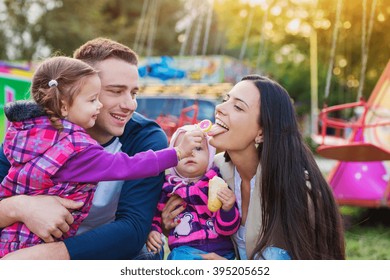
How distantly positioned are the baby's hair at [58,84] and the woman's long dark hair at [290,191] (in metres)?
0.57

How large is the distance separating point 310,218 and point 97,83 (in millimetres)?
768

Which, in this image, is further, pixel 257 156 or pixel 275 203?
pixel 257 156

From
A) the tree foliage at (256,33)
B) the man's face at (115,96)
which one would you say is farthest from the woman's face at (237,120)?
the tree foliage at (256,33)

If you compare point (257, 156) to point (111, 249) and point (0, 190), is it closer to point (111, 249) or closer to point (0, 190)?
point (111, 249)

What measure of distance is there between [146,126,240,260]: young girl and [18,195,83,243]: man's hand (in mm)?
334

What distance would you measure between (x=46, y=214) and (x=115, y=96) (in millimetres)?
447

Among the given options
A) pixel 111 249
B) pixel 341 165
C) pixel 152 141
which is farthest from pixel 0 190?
pixel 341 165

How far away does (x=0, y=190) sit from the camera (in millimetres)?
1695

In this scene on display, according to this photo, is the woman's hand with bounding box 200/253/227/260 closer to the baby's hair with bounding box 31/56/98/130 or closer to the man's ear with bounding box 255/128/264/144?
the man's ear with bounding box 255/128/264/144

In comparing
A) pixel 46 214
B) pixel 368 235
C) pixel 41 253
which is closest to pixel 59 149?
pixel 46 214

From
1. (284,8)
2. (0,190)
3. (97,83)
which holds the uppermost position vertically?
(284,8)

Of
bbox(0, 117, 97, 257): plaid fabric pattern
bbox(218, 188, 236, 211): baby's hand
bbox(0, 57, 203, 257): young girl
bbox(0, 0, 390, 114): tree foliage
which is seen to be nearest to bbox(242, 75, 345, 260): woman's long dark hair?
bbox(218, 188, 236, 211): baby's hand

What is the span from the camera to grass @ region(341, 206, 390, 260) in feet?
11.9

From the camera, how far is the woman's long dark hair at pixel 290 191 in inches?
69.0
